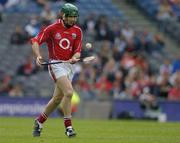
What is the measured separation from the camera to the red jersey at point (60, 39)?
1544 cm

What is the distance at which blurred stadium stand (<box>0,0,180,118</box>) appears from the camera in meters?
27.2

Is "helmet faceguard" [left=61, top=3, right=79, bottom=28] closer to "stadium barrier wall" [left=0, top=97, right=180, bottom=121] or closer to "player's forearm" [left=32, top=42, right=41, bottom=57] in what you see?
"player's forearm" [left=32, top=42, right=41, bottom=57]

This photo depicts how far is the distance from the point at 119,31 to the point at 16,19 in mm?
4132

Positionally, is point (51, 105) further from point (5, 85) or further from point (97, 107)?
point (5, 85)

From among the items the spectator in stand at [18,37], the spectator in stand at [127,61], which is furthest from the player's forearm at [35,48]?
the spectator in stand at [18,37]

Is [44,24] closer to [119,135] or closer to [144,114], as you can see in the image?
[144,114]

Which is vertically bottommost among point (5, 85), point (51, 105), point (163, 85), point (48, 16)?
point (163, 85)

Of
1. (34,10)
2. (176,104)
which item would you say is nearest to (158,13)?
(34,10)

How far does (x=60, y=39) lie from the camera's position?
15.5 m

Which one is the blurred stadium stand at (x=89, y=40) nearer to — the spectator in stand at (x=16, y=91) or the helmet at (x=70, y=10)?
the spectator in stand at (x=16, y=91)

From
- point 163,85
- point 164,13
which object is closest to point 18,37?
point 163,85

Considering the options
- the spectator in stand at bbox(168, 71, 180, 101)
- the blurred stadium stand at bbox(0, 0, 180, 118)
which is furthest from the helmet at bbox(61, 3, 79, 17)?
the spectator in stand at bbox(168, 71, 180, 101)

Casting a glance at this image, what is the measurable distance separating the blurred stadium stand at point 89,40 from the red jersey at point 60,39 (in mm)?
10374

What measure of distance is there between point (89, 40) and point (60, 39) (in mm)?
14554
